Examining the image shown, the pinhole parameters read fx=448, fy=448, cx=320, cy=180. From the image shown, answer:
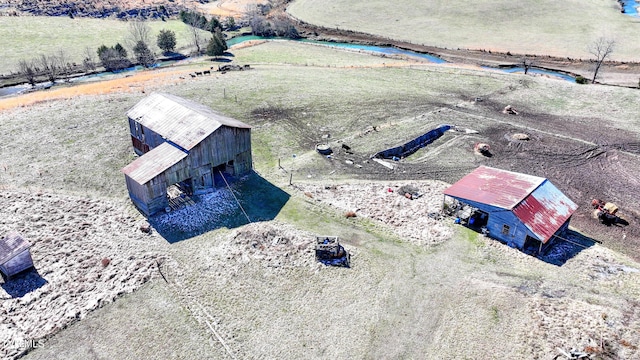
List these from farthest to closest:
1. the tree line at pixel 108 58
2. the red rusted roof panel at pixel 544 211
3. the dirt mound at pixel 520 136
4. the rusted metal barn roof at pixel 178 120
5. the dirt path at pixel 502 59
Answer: the dirt path at pixel 502 59 < the tree line at pixel 108 58 < the dirt mound at pixel 520 136 < the rusted metal barn roof at pixel 178 120 < the red rusted roof panel at pixel 544 211

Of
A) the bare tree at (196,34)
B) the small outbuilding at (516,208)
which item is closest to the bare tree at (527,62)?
the small outbuilding at (516,208)

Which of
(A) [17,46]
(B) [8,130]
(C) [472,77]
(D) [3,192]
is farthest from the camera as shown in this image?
(A) [17,46]

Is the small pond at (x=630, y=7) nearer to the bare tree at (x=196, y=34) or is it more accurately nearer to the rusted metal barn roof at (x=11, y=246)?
the bare tree at (x=196, y=34)

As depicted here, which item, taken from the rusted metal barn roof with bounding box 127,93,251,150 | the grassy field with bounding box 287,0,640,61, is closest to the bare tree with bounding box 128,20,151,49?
the grassy field with bounding box 287,0,640,61

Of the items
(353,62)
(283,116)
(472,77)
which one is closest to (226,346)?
(283,116)

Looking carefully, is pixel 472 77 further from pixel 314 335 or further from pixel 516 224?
pixel 314 335

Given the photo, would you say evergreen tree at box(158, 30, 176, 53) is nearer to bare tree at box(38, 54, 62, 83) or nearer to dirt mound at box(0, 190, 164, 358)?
bare tree at box(38, 54, 62, 83)
